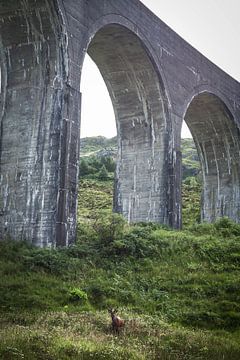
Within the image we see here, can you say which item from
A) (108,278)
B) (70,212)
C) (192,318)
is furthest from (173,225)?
(192,318)

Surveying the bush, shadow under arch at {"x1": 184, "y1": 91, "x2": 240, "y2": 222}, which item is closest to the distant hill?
shadow under arch at {"x1": 184, "y1": 91, "x2": 240, "y2": 222}

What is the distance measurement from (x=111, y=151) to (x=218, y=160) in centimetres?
1810

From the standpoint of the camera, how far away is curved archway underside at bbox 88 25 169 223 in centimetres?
1958

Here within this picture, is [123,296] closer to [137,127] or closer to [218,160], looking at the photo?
[137,127]

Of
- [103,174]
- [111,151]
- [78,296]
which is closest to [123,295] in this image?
[78,296]

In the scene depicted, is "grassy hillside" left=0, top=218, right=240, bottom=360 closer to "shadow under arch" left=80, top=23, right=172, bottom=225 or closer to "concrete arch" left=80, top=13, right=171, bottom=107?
"shadow under arch" left=80, top=23, right=172, bottom=225

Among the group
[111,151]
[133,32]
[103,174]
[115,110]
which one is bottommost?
[103,174]

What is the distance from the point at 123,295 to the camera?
11.1 metres

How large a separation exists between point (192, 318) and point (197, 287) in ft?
5.41

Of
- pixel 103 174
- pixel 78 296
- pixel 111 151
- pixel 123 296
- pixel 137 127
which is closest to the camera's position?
pixel 78 296

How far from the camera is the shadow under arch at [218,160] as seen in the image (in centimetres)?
2633

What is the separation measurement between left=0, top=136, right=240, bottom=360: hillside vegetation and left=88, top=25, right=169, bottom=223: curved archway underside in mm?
2607

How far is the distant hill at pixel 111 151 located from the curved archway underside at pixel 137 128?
832 inches

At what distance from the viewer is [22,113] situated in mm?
15195
